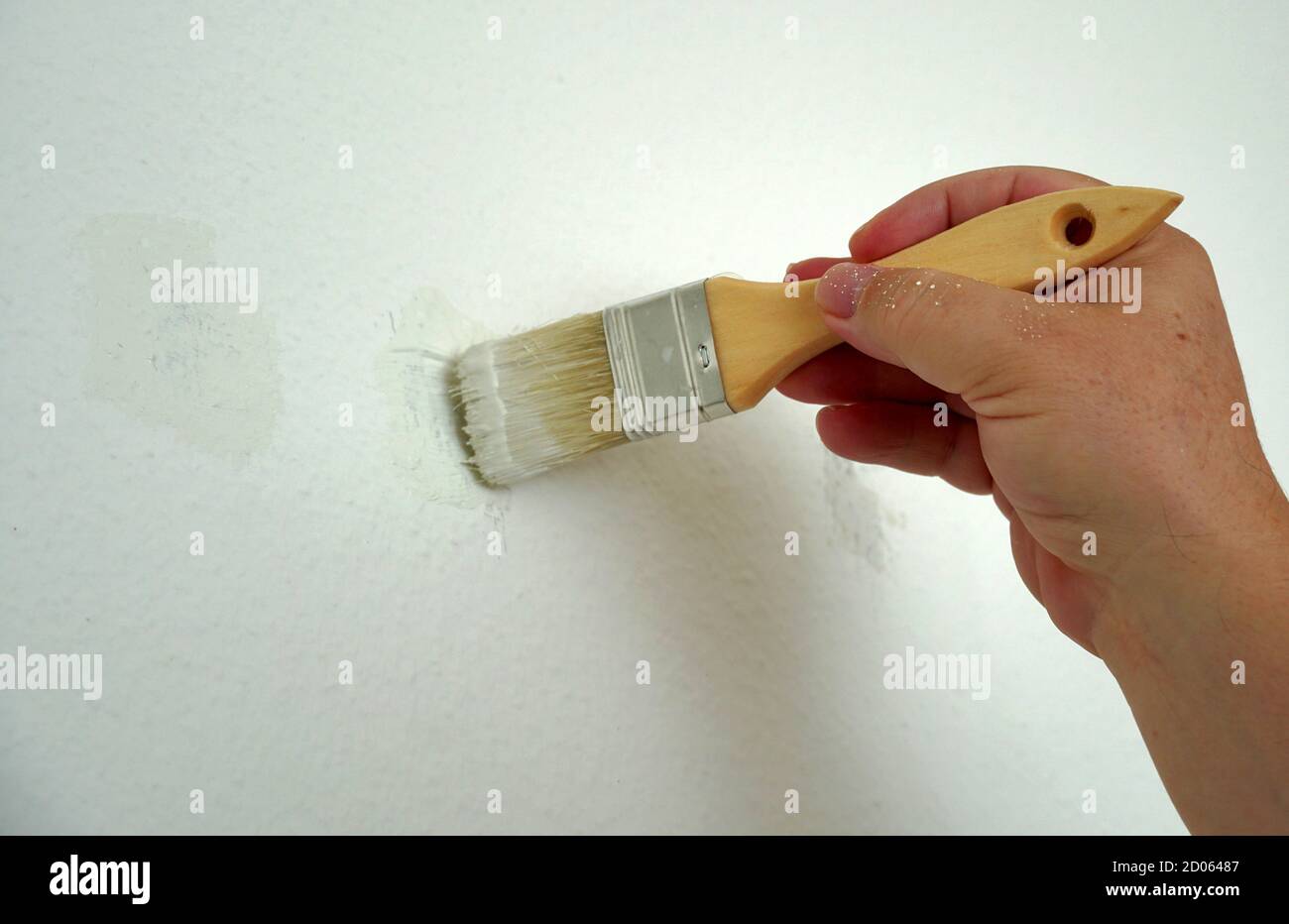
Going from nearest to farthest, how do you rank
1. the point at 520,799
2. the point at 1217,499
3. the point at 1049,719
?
the point at 1217,499 → the point at 520,799 → the point at 1049,719

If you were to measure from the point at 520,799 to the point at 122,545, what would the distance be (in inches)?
10.6

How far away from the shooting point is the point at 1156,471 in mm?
548

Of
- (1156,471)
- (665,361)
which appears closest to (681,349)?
(665,361)

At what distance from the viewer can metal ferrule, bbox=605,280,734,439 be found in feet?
2.10

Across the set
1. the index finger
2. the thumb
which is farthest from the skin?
the index finger

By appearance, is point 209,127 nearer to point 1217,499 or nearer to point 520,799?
point 520,799

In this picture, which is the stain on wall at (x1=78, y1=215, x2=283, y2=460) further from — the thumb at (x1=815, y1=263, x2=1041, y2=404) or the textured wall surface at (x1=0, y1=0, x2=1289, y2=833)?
the thumb at (x1=815, y1=263, x2=1041, y2=404)

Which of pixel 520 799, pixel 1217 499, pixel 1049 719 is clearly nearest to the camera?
pixel 1217 499

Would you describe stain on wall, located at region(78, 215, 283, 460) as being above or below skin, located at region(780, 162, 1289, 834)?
above

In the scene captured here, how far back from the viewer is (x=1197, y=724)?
58 cm

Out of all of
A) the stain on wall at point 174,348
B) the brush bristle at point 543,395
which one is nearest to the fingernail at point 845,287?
the brush bristle at point 543,395

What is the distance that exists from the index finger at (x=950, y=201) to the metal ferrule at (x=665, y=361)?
0.18m

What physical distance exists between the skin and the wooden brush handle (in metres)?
0.03

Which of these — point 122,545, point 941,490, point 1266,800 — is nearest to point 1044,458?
point 1266,800
